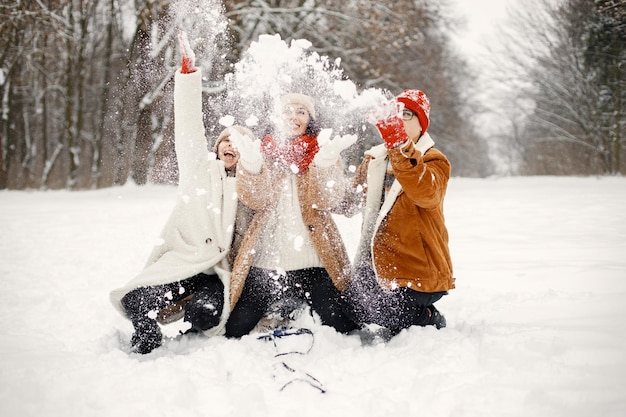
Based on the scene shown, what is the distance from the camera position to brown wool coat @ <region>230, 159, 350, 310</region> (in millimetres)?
2943

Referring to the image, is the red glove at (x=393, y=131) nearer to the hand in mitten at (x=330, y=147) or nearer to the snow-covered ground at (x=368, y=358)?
the hand in mitten at (x=330, y=147)

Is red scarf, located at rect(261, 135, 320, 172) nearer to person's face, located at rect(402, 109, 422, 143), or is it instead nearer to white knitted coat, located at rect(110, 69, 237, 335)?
white knitted coat, located at rect(110, 69, 237, 335)

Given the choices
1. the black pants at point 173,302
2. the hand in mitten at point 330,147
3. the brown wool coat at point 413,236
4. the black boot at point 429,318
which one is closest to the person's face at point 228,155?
the hand in mitten at point 330,147

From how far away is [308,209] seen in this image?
121 inches

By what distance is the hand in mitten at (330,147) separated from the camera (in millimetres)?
2850

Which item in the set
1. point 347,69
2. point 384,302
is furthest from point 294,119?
point 347,69

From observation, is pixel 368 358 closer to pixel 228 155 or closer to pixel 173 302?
pixel 173 302

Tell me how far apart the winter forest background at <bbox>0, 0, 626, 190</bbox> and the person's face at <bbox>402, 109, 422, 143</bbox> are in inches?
288

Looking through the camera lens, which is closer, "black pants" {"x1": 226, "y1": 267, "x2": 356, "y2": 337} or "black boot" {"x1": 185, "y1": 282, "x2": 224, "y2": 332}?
"black boot" {"x1": 185, "y1": 282, "x2": 224, "y2": 332}

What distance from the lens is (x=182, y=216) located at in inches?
123

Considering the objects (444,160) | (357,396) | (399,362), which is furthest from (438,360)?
(444,160)

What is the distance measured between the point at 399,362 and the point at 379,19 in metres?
12.4

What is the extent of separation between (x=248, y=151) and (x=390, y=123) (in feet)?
2.56

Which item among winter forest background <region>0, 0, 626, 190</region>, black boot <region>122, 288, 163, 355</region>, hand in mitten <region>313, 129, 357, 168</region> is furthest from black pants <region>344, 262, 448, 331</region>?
winter forest background <region>0, 0, 626, 190</region>
